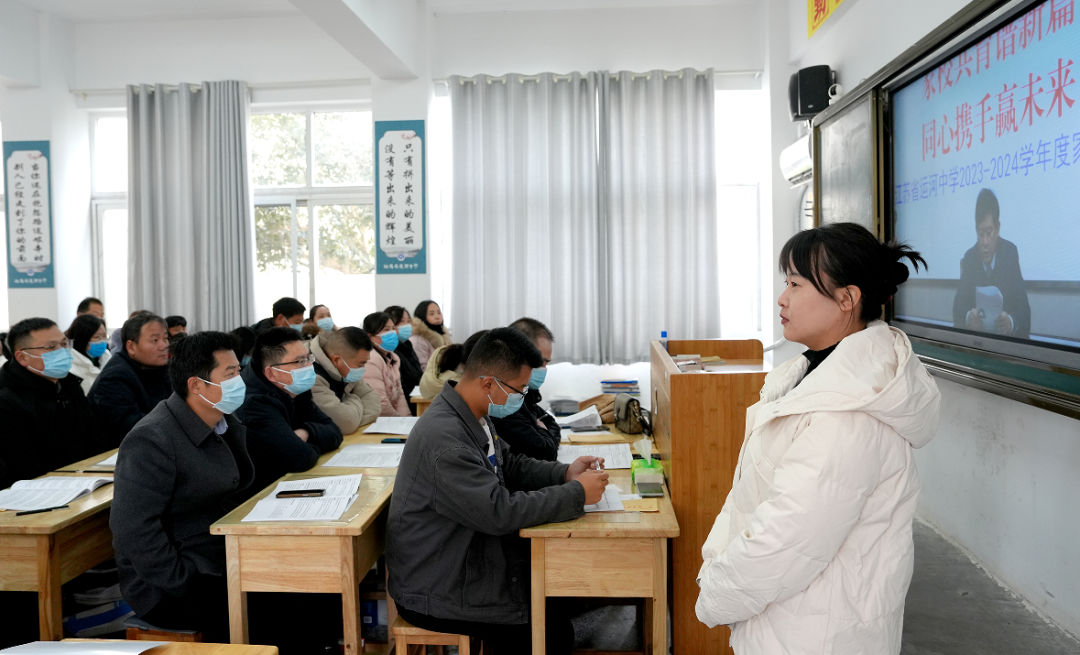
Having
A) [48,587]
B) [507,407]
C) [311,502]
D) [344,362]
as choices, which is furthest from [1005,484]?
[48,587]

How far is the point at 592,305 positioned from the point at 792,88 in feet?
7.50

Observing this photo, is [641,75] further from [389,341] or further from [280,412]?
[280,412]

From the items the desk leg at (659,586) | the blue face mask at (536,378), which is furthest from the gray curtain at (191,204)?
the desk leg at (659,586)

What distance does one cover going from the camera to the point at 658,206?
6.30 m

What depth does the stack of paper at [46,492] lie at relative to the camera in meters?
2.35

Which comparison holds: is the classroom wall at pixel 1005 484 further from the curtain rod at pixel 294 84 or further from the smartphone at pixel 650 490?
the curtain rod at pixel 294 84

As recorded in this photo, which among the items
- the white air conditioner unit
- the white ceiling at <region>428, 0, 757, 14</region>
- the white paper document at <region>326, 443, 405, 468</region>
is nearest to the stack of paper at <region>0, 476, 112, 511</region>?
the white paper document at <region>326, 443, 405, 468</region>

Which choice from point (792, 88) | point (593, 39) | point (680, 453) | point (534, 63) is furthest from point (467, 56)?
point (680, 453)

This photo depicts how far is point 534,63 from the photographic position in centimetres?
639

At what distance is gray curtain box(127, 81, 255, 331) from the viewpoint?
6516 millimetres

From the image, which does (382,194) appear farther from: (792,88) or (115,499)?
(115,499)

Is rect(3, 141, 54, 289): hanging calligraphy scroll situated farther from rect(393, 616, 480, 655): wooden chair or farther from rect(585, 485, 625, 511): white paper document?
rect(585, 485, 625, 511): white paper document

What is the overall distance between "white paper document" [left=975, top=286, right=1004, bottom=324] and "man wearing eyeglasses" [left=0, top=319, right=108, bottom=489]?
3507 millimetres

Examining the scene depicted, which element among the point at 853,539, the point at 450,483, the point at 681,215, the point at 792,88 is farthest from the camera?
the point at 681,215
